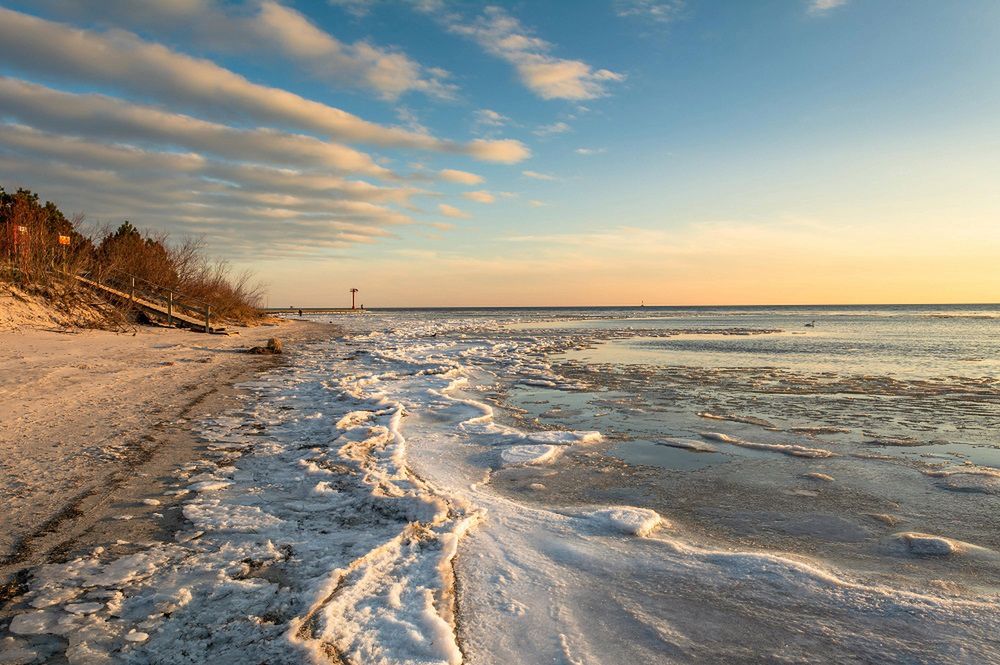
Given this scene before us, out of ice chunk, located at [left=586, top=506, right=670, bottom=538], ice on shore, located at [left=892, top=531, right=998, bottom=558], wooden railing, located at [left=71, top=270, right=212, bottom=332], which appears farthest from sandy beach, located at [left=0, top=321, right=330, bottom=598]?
wooden railing, located at [left=71, top=270, right=212, bottom=332]

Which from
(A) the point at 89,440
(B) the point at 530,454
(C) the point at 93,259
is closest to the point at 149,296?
(C) the point at 93,259

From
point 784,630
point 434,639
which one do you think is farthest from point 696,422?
point 434,639

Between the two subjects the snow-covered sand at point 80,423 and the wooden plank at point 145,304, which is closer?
the snow-covered sand at point 80,423

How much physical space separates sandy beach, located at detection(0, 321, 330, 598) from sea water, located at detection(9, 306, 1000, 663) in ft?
0.93

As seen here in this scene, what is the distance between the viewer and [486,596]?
9.23 feet

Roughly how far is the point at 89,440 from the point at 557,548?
467 cm

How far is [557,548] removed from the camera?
3.38m

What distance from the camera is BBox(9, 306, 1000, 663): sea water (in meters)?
2.38

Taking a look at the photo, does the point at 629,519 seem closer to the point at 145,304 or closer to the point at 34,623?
the point at 34,623

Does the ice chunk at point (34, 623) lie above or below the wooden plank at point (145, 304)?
below

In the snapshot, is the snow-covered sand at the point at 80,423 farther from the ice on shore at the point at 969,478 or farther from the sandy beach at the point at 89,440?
the ice on shore at the point at 969,478

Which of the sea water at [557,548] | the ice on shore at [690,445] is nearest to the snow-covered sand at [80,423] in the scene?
the sea water at [557,548]

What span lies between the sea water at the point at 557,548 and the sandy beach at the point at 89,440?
0.93ft

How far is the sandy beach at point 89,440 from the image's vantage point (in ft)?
11.1
